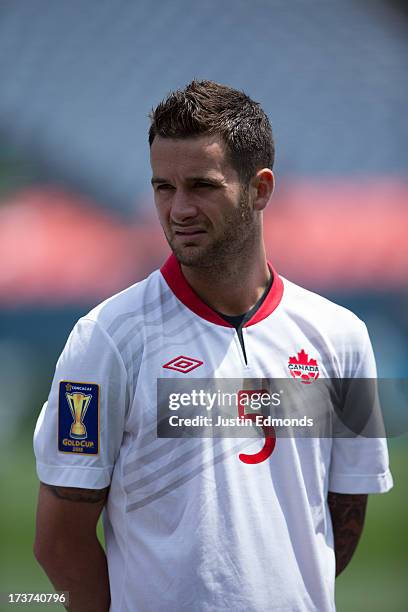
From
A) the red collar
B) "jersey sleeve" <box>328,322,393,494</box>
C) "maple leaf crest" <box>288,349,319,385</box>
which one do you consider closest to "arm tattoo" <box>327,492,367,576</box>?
"jersey sleeve" <box>328,322,393,494</box>

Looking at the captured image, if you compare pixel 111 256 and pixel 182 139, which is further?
pixel 111 256

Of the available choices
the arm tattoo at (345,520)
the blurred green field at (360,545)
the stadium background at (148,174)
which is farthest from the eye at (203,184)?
the blurred green field at (360,545)

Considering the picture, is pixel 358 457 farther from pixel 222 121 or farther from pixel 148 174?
pixel 148 174

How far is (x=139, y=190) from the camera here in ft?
6.72

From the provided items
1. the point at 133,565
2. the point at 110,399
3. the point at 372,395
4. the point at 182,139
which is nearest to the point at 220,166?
the point at 182,139

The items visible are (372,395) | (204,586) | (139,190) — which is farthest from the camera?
(139,190)

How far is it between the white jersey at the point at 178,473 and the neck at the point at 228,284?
27mm

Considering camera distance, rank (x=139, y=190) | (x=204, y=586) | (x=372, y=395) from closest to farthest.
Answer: (x=204, y=586)
(x=372, y=395)
(x=139, y=190)

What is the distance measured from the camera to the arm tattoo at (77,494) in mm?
1264

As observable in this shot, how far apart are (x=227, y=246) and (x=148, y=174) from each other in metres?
0.79

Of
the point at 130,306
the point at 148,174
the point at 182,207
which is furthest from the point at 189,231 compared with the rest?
the point at 148,174

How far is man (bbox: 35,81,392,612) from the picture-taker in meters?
1.23

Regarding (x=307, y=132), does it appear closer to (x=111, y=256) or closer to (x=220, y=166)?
(x=111, y=256)

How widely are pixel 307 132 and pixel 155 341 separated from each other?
108cm
